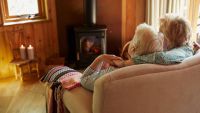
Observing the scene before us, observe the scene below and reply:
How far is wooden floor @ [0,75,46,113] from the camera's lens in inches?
106

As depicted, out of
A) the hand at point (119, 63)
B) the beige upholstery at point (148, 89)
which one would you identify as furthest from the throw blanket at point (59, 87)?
the hand at point (119, 63)

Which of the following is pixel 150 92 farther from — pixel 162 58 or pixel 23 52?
pixel 23 52

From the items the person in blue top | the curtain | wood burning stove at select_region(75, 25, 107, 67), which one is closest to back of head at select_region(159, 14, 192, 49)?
the person in blue top

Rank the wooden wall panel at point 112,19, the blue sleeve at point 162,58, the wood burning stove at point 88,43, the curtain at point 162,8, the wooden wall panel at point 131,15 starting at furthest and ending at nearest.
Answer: the wooden wall panel at point 112,19 < the wooden wall panel at point 131,15 < the wood burning stove at point 88,43 < the curtain at point 162,8 < the blue sleeve at point 162,58

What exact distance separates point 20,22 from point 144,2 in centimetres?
199

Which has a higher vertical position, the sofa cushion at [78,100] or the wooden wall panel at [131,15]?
the wooden wall panel at [131,15]

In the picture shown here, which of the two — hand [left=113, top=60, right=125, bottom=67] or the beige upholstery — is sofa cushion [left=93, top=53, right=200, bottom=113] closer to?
the beige upholstery

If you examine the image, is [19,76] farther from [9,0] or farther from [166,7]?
[166,7]

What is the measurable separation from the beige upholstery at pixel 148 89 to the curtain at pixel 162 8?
1.73 meters

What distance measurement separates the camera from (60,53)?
Answer: 4094 millimetres

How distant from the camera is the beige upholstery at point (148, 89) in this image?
1.42 metres

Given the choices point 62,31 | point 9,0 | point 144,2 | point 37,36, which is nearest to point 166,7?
point 144,2

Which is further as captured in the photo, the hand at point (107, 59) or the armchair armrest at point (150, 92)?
the hand at point (107, 59)

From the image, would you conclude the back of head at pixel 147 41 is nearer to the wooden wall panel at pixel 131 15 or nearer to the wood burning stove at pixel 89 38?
the wood burning stove at pixel 89 38
